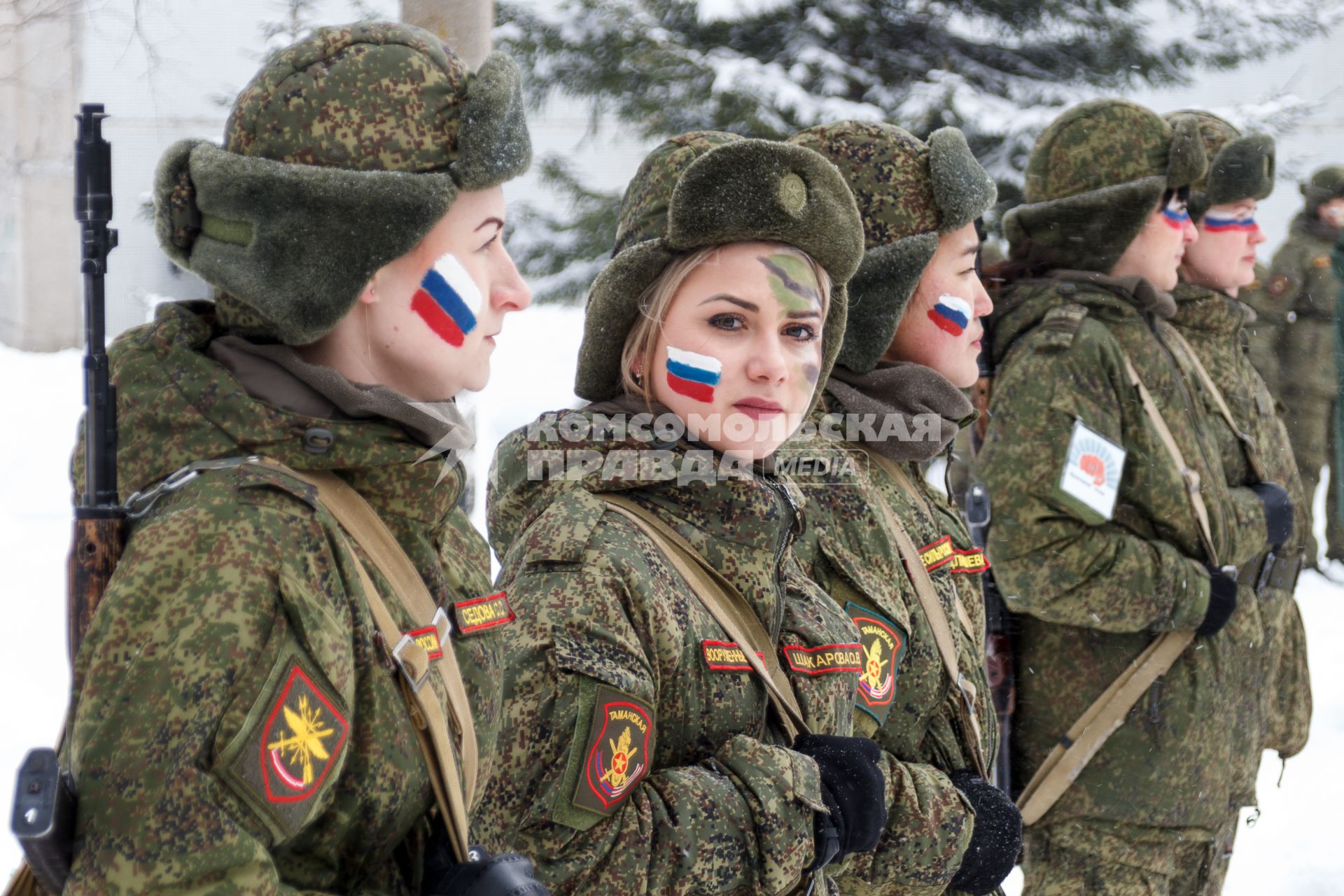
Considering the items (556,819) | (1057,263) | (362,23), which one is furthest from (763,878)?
(1057,263)

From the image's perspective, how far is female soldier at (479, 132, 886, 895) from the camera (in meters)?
2.11

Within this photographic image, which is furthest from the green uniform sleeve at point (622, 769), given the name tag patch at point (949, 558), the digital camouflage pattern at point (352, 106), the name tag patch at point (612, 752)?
the name tag patch at point (949, 558)

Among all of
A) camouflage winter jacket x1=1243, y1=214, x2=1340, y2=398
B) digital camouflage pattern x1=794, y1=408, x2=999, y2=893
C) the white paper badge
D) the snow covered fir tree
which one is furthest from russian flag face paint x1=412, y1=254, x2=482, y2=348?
camouflage winter jacket x1=1243, y1=214, x2=1340, y2=398

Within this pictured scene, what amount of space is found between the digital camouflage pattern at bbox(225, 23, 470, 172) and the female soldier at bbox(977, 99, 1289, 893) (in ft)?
9.06

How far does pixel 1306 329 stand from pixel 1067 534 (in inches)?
220

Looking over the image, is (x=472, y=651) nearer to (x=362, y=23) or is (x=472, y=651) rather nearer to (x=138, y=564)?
(x=138, y=564)

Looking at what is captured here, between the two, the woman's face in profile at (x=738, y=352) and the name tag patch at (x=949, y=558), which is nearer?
the woman's face in profile at (x=738, y=352)

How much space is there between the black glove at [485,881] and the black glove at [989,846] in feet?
4.46

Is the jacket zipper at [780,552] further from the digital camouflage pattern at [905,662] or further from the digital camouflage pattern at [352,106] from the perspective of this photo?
the digital camouflage pattern at [352,106]

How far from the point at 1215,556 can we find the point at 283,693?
3.53 m

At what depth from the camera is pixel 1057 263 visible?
4613mm

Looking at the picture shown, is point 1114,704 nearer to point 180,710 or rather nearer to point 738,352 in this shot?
point 738,352

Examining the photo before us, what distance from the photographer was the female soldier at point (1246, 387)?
4.46m

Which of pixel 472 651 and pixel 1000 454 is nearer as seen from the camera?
pixel 472 651
